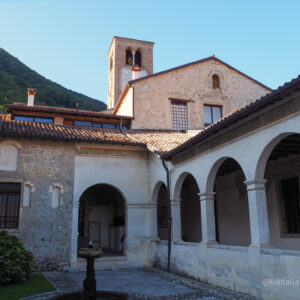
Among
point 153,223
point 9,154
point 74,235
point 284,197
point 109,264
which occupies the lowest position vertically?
point 109,264

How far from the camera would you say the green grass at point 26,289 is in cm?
774

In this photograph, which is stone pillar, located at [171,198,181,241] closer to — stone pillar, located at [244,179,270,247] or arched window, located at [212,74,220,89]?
stone pillar, located at [244,179,270,247]

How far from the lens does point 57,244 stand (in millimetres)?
12570

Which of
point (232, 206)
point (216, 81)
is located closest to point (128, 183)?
point (232, 206)

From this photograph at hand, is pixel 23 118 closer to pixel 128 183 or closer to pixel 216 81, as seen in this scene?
pixel 128 183

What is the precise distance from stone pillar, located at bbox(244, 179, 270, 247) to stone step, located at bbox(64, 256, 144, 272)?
6.77 metres

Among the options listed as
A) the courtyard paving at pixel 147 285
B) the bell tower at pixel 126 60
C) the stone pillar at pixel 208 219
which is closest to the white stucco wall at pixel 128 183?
the courtyard paving at pixel 147 285

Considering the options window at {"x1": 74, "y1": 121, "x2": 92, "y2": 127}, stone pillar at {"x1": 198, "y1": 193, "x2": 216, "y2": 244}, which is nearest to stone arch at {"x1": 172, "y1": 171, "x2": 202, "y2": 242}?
stone pillar at {"x1": 198, "y1": 193, "x2": 216, "y2": 244}

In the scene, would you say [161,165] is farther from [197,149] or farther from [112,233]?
[112,233]

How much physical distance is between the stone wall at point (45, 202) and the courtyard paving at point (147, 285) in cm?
95

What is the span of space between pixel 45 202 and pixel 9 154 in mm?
2237

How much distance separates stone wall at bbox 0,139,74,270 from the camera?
12.3 meters

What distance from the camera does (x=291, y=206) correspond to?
35.6 feet

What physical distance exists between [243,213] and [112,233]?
7.54 m
